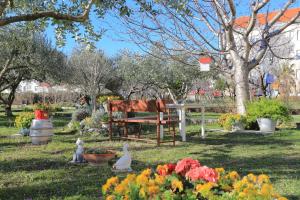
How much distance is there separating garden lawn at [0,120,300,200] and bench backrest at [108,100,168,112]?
0.92 m

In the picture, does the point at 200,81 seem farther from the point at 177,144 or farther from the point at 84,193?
the point at 84,193

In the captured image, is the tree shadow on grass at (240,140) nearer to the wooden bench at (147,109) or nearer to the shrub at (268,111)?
the wooden bench at (147,109)

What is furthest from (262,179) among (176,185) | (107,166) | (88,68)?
(88,68)

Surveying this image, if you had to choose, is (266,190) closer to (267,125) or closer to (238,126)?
(267,125)

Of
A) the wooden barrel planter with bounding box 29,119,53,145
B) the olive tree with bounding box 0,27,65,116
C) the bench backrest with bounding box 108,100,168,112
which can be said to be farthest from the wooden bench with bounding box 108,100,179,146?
the olive tree with bounding box 0,27,65,116

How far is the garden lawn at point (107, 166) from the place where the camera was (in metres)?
4.85

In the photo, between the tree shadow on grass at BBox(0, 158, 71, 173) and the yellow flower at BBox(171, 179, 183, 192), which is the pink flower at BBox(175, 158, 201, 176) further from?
the tree shadow on grass at BBox(0, 158, 71, 173)

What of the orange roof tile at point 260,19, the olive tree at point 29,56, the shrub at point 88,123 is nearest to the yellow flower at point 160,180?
the shrub at point 88,123

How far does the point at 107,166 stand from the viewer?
6391mm

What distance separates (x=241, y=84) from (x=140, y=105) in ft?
18.7

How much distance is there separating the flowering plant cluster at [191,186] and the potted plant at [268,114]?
394 inches

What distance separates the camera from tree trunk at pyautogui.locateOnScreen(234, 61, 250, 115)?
47.0ft

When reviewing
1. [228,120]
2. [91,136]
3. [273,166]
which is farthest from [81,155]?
[228,120]

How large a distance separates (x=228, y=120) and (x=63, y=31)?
24.2 feet
